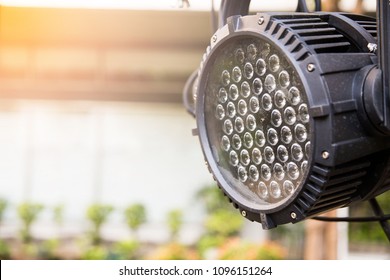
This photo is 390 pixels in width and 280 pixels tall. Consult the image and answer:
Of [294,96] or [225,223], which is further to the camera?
[225,223]

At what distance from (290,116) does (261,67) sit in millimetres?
43

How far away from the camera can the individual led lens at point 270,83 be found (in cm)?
42

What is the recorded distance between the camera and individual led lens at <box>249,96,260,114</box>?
430 mm

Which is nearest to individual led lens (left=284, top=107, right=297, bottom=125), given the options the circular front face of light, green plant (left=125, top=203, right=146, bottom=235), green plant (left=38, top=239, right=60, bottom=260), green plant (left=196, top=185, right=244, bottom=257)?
the circular front face of light

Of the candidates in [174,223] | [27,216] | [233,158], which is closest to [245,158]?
[233,158]

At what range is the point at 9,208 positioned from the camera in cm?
417

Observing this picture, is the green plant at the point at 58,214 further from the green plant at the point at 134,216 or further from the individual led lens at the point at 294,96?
the individual led lens at the point at 294,96

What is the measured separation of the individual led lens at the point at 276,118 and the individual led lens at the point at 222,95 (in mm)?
48

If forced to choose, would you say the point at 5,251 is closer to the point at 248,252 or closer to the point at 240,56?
the point at 248,252

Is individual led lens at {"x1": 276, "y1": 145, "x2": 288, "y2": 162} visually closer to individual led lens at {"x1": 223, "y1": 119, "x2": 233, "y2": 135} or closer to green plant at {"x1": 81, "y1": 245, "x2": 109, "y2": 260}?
individual led lens at {"x1": 223, "y1": 119, "x2": 233, "y2": 135}

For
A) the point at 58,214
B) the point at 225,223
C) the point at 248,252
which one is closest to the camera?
the point at 248,252

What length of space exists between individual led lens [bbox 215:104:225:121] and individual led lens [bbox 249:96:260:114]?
28mm

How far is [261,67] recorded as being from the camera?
0.42 m
